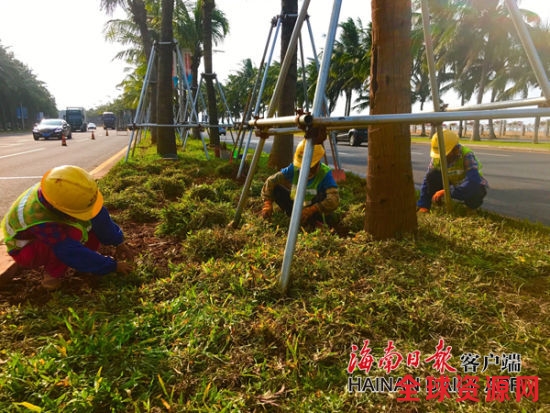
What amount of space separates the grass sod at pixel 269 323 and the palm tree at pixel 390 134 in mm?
230

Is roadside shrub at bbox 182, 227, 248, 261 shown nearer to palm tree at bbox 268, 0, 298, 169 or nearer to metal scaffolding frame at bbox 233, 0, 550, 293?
metal scaffolding frame at bbox 233, 0, 550, 293

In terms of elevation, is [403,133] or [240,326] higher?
[403,133]

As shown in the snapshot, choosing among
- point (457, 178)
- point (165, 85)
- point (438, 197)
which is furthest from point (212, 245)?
point (165, 85)

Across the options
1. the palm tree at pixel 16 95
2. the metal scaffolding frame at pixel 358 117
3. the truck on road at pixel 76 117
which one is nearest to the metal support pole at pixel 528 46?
the metal scaffolding frame at pixel 358 117

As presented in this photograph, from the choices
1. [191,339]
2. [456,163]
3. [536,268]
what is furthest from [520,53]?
[191,339]

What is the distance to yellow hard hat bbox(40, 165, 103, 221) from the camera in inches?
82.0

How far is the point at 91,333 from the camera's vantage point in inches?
66.6

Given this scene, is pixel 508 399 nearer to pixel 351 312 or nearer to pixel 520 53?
pixel 351 312

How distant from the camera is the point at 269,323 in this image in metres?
1.70

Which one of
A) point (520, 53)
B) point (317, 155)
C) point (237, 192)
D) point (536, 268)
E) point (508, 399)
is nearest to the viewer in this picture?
point (508, 399)

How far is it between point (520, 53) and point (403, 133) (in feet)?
105

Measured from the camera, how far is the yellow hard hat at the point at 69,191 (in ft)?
6.83

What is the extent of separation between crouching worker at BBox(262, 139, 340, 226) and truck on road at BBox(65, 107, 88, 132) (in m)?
44.1

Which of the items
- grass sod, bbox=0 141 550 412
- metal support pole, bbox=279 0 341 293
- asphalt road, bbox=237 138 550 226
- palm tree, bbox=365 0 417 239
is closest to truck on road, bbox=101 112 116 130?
asphalt road, bbox=237 138 550 226
